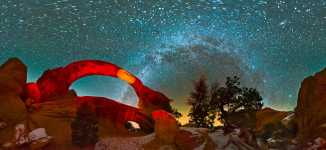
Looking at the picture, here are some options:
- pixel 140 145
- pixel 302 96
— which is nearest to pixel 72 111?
pixel 140 145

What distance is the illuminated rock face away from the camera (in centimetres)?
2445

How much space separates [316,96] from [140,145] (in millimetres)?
9009

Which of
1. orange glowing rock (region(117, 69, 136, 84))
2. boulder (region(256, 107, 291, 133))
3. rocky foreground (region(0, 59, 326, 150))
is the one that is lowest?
boulder (region(256, 107, 291, 133))

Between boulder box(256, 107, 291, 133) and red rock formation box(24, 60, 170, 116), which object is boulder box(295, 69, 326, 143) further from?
red rock formation box(24, 60, 170, 116)

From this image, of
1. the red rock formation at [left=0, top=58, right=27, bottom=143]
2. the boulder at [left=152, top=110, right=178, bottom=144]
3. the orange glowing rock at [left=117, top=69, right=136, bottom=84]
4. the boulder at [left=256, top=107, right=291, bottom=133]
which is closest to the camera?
the boulder at [left=152, top=110, right=178, bottom=144]

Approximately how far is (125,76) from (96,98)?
11.8 feet

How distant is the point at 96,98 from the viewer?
24.6 meters

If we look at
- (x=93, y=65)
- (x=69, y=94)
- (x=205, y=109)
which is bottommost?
(x=205, y=109)

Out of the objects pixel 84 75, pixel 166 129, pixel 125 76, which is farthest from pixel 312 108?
pixel 84 75

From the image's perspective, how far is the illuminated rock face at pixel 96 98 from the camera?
24453 millimetres

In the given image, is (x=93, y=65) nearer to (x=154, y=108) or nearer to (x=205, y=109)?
(x=154, y=108)

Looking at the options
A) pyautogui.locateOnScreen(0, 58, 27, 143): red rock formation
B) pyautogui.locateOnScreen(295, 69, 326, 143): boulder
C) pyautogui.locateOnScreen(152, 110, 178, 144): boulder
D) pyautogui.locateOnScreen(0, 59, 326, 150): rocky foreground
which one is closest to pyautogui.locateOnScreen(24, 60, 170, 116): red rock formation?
pyautogui.locateOnScreen(0, 58, 27, 143): red rock formation

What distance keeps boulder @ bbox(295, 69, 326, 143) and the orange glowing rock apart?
38.7 ft

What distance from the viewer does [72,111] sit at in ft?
70.0
